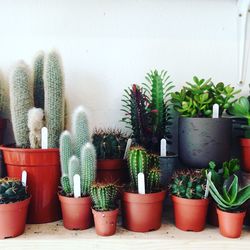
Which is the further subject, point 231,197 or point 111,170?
point 111,170

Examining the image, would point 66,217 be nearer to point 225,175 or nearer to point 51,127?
point 51,127

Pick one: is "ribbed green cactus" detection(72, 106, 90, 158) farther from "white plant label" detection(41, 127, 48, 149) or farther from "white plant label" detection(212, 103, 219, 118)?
"white plant label" detection(212, 103, 219, 118)

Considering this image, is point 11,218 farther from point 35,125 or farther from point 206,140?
point 206,140

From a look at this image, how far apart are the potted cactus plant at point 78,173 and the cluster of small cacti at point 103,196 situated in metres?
0.04

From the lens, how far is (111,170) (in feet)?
2.90

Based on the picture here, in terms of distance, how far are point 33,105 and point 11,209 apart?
12.0 inches

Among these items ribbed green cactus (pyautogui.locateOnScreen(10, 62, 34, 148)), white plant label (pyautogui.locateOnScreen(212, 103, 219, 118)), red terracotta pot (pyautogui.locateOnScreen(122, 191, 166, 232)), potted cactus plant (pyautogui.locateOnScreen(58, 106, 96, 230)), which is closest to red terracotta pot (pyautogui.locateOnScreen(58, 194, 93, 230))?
potted cactus plant (pyautogui.locateOnScreen(58, 106, 96, 230))

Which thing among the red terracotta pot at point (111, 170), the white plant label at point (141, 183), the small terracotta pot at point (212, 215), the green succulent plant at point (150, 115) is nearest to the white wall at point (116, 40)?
the green succulent plant at point (150, 115)

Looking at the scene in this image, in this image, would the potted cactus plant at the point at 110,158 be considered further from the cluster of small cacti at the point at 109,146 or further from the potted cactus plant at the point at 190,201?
the potted cactus plant at the point at 190,201

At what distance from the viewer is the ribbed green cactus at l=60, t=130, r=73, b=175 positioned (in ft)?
2.65

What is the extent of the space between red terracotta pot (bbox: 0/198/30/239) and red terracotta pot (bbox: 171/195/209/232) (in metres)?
0.40

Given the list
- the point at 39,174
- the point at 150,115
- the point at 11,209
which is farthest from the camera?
the point at 150,115

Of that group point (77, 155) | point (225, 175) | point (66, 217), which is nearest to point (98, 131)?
point (77, 155)

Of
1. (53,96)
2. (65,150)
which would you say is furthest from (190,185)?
(53,96)
